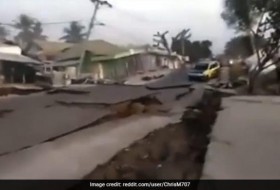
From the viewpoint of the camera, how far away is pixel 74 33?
153 cm

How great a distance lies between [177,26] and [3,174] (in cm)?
78

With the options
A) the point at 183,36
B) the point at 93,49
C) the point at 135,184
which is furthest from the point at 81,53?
the point at 135,184

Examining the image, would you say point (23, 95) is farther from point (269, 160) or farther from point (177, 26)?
point (269, 160)

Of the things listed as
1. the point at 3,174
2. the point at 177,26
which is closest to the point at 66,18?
the point at 177,26

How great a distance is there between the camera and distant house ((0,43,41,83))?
147 cm

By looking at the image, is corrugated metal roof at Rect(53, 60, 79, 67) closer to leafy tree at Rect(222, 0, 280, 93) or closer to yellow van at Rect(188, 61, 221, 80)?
yellow van at Rect(188, 61, 221, 80)

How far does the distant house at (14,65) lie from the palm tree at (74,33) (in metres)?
0.14

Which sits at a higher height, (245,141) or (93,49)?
(93,49)

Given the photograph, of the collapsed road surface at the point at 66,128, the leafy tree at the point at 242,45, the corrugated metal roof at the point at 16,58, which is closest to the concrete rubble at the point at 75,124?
the collapsed road surface at the point at 66,128

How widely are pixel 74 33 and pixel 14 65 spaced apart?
0.77ft

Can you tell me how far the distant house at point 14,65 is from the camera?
4.82 ft

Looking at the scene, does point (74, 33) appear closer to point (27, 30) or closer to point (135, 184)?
point (27, 30)

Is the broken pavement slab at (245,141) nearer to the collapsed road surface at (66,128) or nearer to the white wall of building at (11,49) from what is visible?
the collapsed road surface at (66,128)

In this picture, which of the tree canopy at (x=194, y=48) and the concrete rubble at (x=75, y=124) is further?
the tree canopy at (x=194, y=48)
